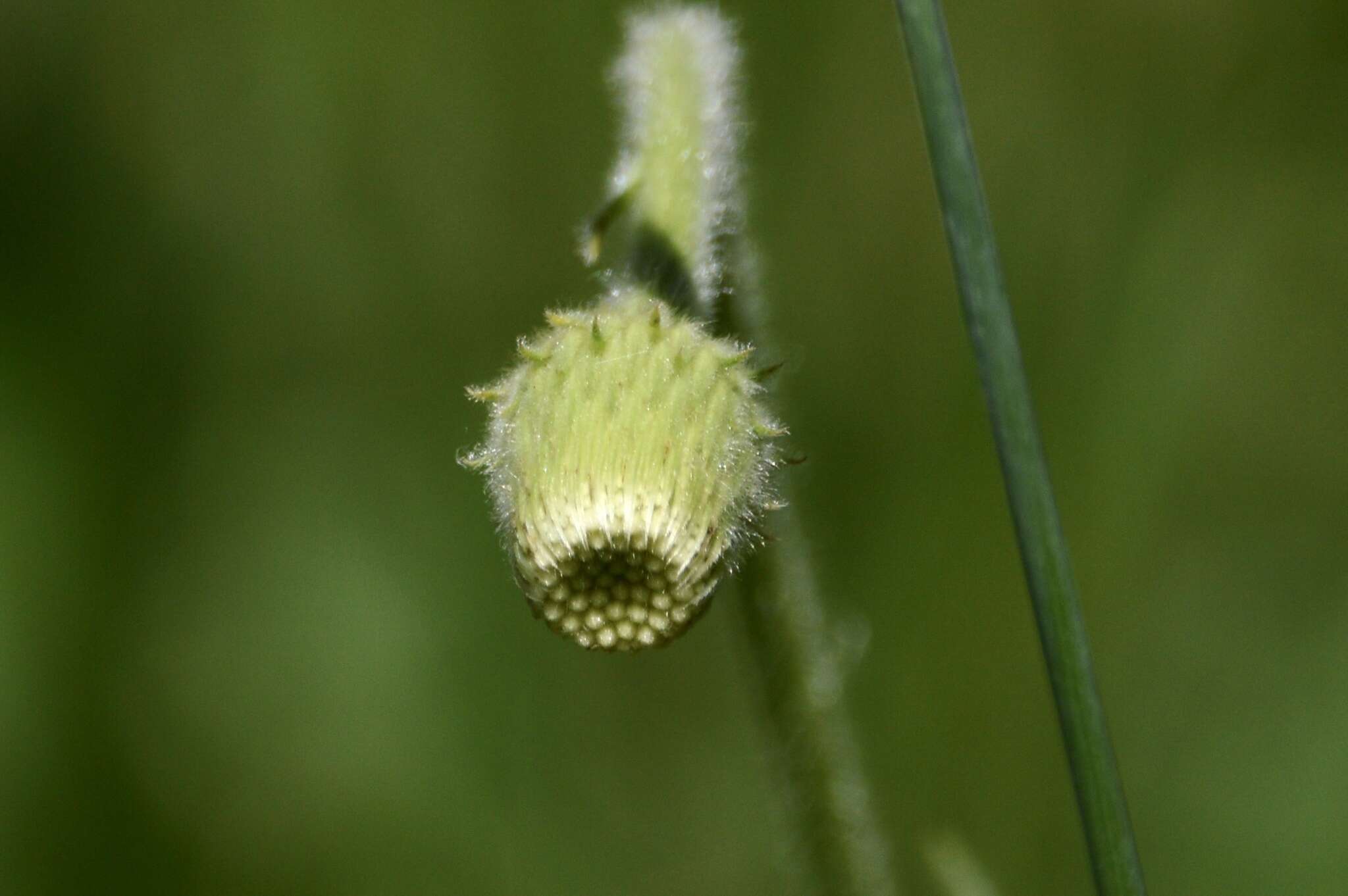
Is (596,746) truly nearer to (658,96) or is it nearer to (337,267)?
(337,267)

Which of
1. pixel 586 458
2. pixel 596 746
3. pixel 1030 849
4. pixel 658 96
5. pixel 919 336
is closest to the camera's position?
pixel 586 458

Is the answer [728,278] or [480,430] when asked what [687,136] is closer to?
[728,278]

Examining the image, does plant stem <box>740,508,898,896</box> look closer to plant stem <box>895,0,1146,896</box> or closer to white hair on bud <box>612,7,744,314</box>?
white hair on bud <box>612,7,744,314</box>

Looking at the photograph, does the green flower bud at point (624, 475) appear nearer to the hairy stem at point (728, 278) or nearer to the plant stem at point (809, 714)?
the hairy stem at point (728, 278)

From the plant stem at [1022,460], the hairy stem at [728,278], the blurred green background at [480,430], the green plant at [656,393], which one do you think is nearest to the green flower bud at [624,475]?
the green plant at [656,393]

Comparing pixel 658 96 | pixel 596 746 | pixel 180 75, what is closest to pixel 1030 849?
pixel 596 746

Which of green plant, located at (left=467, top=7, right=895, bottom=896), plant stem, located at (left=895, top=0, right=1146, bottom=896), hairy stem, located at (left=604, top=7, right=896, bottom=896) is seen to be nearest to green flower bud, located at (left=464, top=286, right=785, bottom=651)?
green plant, located at (left=467, top=7, right=895, bottom=896)
